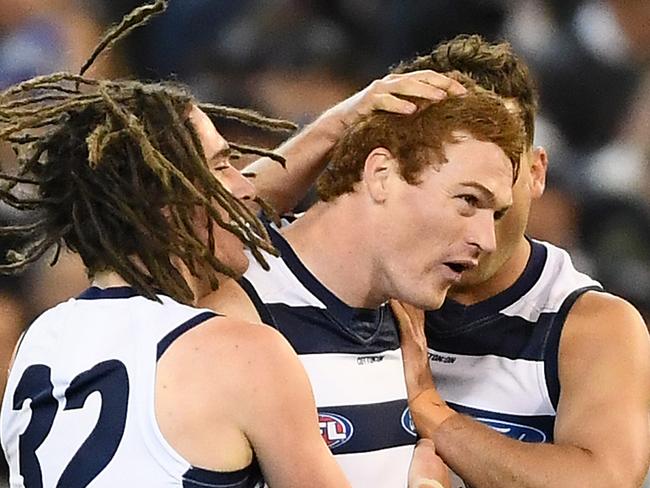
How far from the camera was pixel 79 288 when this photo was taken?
2.25 metres

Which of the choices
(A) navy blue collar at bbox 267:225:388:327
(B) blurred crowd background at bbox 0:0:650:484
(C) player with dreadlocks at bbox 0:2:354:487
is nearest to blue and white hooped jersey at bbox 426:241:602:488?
(A) navy blue collar at bbox 267:225:388:327

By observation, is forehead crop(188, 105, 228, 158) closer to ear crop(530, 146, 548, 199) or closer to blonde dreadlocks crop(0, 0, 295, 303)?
blonde dreadlocks crop(0, 0, 295, 303)

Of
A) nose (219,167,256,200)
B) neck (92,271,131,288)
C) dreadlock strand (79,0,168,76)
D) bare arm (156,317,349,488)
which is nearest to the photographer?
bare arm (156,317,349,488)

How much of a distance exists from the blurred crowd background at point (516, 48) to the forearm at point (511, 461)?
1.12 meters

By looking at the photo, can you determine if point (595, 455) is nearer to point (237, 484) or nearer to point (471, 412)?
point (471, 412)

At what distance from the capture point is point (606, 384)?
1462 mm

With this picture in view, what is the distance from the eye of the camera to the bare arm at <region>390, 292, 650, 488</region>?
1407 millimetres

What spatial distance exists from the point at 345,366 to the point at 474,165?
11.3 inches

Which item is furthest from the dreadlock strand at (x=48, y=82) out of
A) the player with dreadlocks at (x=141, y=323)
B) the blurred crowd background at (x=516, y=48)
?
the blurred crowd background at (x=516, y=48)

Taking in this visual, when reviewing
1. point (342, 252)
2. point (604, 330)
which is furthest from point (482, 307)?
point (342, 252)

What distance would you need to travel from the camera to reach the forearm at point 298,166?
5.04ft

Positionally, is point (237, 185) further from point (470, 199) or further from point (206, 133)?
point (470, 199)

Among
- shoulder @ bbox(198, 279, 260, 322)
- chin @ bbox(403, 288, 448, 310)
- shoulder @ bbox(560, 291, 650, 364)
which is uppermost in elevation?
shoulder @ bbox(198, 279, 260, 322)

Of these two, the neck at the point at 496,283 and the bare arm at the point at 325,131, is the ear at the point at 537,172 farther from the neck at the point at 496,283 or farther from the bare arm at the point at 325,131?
the bare arm at the point at 325,131
